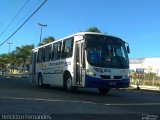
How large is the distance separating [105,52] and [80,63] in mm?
1430

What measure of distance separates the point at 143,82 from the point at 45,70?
25432mm

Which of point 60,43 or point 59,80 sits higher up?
point 60,43

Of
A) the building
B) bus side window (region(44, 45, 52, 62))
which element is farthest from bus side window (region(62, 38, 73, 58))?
the building

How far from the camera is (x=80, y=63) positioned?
22.7m

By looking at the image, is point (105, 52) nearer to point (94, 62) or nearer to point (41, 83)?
point (94, 62)

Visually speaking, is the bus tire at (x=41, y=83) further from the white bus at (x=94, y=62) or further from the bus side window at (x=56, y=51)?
the white bus at (x=94, y=62)

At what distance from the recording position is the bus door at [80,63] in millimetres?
22281

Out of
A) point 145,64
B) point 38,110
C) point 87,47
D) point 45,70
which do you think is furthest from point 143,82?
point 145,64

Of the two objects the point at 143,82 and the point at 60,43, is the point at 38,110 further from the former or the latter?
the point at 143,82

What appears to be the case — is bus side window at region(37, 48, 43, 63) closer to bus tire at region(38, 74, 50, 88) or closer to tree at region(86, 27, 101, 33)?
bus tire at region(38, 74, 50, 88)

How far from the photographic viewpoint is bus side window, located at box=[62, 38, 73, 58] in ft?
79.2

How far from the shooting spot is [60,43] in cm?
2628

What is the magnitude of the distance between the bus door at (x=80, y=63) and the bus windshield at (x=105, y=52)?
45 cm

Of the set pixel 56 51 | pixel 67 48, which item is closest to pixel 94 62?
pixel 67 48
